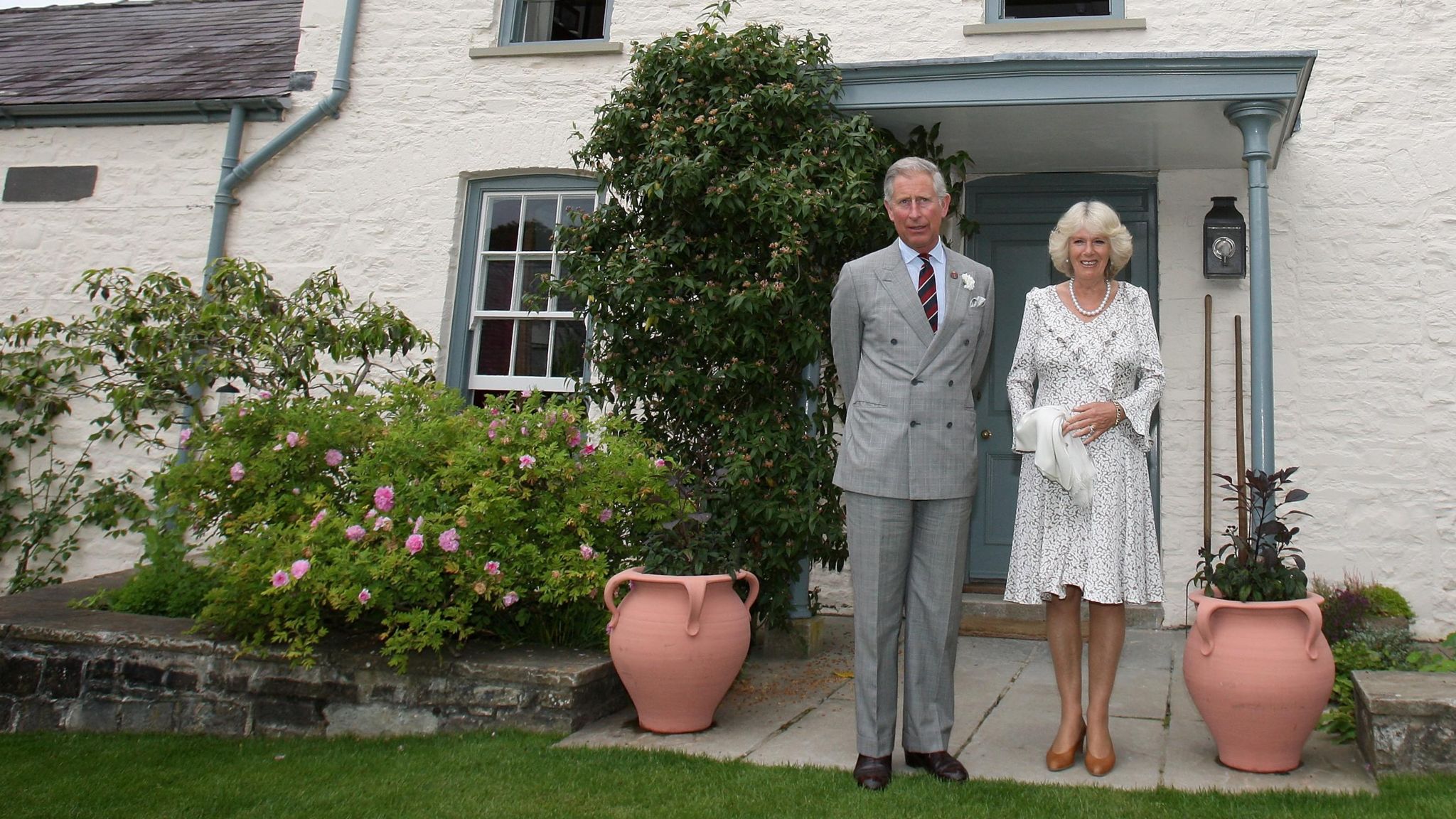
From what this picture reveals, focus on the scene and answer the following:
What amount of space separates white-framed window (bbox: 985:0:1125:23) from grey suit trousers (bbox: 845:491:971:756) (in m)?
4.16

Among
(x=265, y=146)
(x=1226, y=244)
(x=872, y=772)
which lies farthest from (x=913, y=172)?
(x=265, y=146)

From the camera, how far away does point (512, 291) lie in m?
6.76

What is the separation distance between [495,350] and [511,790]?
3977 mm

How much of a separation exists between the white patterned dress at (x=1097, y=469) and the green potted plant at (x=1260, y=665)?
0.74 ft

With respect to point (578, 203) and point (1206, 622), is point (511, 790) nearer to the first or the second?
point (1206, 622)

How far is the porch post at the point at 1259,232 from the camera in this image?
470cm

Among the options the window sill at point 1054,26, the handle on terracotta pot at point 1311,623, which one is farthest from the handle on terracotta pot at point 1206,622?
the window sill at point 1054,26

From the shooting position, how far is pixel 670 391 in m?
4.67

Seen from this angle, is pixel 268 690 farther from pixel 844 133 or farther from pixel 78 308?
pixel 78 308

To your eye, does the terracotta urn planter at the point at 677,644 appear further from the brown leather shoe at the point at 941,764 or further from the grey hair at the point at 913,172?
the grey hair at the point at 913,172

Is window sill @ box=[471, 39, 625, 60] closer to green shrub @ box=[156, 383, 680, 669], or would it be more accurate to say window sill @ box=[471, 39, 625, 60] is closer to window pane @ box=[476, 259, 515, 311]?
window pane @ box=[476, 259, 515, 311]

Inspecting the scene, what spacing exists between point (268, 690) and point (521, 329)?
3.14 metres

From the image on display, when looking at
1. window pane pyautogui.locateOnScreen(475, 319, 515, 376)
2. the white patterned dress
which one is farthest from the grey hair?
window pane pyautogui.locateOnScreen(475, 319, 515, 376)

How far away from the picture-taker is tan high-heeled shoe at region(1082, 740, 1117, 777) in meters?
3.22
